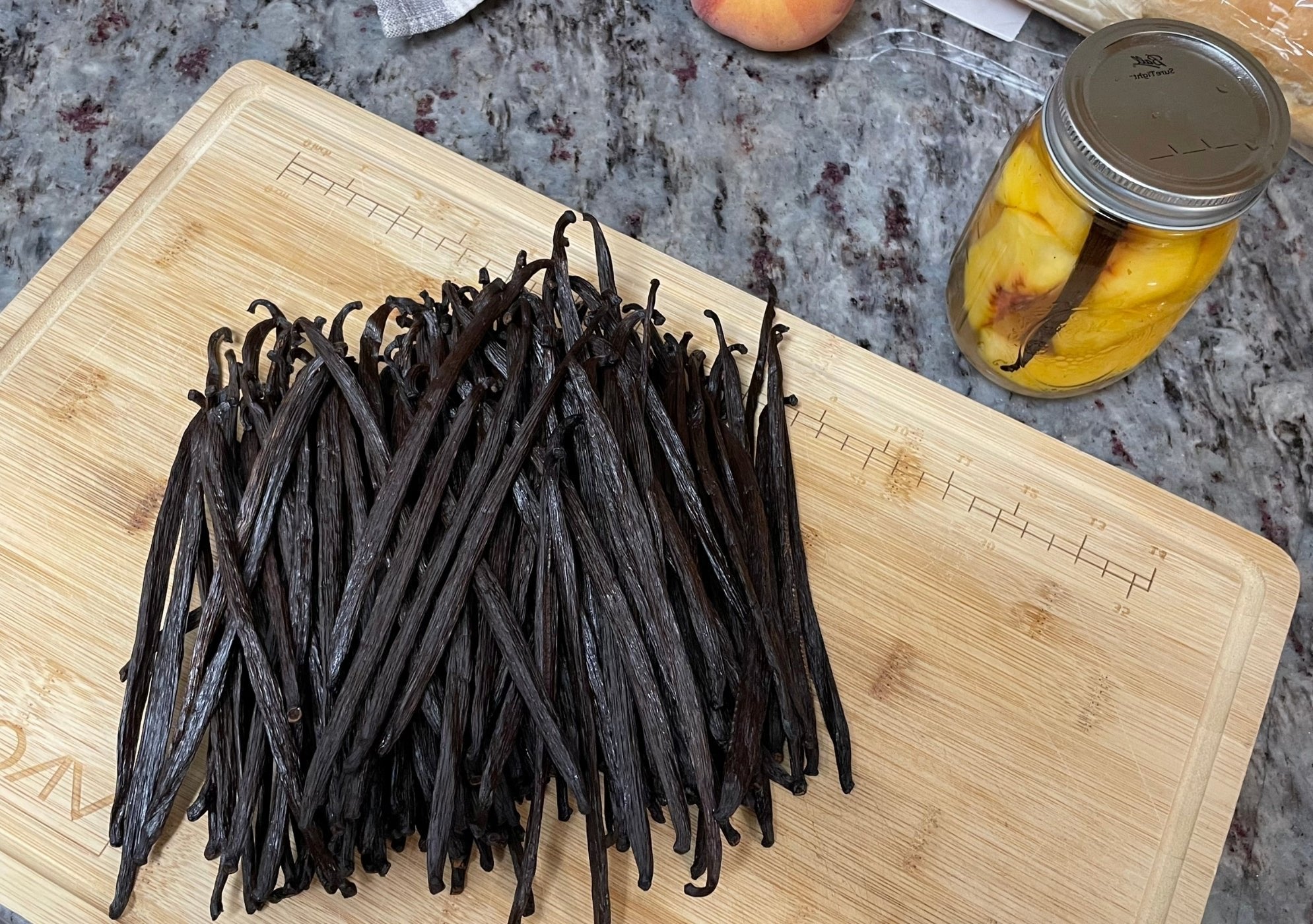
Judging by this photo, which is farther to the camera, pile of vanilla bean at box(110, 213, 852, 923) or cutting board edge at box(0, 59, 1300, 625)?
cutting board edge at box(0, 59, 1300, 625)

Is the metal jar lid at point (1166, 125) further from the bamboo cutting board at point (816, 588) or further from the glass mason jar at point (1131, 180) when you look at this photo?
the bamboo cutting board at point (816, 588)

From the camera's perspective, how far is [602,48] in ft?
5.89

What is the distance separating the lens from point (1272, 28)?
1515 millimetres

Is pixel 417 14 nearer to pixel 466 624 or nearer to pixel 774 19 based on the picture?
pixel 774 19

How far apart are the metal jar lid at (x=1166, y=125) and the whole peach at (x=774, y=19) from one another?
2.13ft

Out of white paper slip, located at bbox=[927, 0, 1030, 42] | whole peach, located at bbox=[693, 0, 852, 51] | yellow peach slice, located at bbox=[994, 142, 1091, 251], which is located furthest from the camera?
white paper slip, located at bbox=[927, 0, 1030, 42]

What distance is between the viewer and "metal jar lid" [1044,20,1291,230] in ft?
3.32

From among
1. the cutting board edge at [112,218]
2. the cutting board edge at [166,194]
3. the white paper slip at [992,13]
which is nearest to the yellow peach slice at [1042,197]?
the cutting board edge at [166,194]

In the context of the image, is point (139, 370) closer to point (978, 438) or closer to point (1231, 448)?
point (978, 438)

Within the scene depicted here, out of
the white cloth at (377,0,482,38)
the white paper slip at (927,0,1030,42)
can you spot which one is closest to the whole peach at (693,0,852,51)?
the white paper slip at (927,0,1030,42)

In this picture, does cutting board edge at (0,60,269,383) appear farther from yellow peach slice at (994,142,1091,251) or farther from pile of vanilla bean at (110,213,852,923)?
yellow peach slice at (994,142,1091,251)

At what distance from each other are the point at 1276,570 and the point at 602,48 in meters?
1.38

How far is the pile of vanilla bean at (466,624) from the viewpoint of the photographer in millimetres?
1002

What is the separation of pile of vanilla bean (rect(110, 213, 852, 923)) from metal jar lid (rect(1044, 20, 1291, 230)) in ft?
1.64
